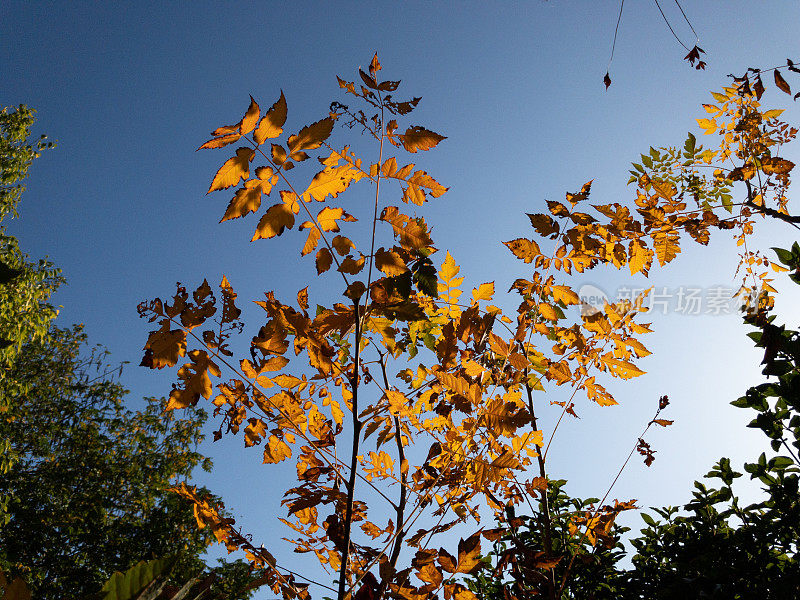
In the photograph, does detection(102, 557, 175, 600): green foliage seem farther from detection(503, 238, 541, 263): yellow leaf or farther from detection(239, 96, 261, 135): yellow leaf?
detection(503, 238, 541, 263): yellow leaf

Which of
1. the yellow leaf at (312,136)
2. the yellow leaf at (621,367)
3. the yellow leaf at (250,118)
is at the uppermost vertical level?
the yellow leaf at (621,367)

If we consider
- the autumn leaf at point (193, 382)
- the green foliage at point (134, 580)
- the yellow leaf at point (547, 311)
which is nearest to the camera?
the green foliage at point (134, 580)

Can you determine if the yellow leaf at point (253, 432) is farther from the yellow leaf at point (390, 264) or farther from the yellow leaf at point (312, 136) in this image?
the yellow leaf at point (312, 136)

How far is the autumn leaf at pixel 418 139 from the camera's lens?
1.27 m

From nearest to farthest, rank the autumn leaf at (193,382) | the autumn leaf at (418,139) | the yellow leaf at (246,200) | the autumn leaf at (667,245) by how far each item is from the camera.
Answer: the yellow leaf at (246,200)
the autumn leaf at (193,382)
the autumn leaf at (418,139)
the autumn leaf at (667,245)

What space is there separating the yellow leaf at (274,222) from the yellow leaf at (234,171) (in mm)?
101

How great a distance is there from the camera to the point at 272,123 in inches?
42.9

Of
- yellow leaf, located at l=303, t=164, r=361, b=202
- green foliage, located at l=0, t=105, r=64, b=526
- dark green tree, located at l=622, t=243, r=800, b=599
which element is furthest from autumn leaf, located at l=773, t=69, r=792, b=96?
green foliage, located at l=0, t=105, r=64, b=526

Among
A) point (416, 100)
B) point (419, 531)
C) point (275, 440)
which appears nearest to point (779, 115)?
point (416, 100)

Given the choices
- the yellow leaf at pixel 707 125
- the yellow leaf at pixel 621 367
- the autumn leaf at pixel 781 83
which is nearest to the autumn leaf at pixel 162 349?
the yellow leaf at pixel 621 367

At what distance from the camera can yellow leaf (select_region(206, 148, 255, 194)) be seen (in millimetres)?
1058

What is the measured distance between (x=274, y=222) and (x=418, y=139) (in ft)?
1.55

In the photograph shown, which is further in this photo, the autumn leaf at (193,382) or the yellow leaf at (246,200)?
the autumn leaf at (193,382)

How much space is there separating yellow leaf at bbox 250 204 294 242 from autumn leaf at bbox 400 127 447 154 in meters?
0.40
